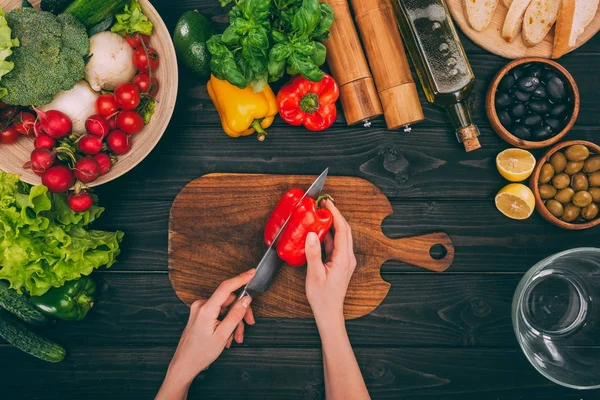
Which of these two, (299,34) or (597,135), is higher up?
(299,34)

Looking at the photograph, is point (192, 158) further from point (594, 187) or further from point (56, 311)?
point (594, 187)

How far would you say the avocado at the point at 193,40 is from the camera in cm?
123

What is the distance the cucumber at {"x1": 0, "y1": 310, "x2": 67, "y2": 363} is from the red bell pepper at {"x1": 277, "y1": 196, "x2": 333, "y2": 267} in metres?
0.70

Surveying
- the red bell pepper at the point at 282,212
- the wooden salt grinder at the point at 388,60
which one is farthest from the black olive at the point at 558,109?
the red bell pepper at the point at 282,212

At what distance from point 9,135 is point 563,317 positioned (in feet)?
5.23

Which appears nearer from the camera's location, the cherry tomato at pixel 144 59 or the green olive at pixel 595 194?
the cherry tomato at pixel 144 59

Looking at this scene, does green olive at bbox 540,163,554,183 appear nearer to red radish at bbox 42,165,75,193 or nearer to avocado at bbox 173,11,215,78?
avocado at bbox 173,11,215,78

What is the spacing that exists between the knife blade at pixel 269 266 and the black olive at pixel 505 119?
518mm

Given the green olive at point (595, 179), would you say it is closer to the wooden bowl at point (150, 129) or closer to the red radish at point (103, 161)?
the wooden bowl at point (150, 129)

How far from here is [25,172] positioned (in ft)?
3.85

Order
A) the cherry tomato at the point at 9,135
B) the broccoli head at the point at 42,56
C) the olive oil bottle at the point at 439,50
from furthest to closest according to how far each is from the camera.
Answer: the olive oil bottle at the point at 439,50 → the cherry tomato at the point at 9,135 → the broccoli head at the point at 42,56

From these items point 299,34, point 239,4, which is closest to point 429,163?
point 299,34

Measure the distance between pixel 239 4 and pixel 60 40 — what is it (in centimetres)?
43

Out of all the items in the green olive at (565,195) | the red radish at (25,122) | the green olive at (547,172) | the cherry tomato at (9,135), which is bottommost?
the green olive at (565,195)
